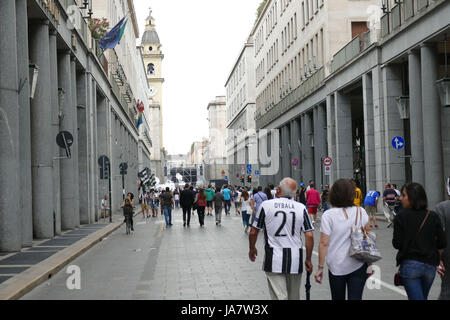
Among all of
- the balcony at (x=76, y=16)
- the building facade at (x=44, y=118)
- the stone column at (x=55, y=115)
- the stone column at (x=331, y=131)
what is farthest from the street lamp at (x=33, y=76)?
the stone column at (x=331, y=131)

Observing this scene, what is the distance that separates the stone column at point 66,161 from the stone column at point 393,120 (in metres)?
13.7

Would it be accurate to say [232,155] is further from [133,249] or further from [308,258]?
[308,258]

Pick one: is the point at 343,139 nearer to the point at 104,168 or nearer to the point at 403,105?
the point at 403,105

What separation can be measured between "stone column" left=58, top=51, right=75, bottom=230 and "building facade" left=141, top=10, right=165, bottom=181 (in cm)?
12485

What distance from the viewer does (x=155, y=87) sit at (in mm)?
163375

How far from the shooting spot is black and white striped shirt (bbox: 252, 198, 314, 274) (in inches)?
283

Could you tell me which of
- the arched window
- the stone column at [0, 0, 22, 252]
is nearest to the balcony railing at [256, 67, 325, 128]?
the stone column at [0, 0, 22, 252]

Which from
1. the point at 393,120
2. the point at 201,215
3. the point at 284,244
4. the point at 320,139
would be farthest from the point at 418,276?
the point at 320,139

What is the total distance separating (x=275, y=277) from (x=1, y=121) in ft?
37.9

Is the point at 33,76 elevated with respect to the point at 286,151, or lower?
elevated

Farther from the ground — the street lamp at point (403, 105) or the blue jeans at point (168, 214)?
the street lamp at point (403, 105)

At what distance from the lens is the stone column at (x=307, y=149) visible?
50469 millimetres

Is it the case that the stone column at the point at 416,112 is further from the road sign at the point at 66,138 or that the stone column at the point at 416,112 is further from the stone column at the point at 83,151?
the stone column at the point at 83,151

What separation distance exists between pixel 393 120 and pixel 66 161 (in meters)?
14.2
